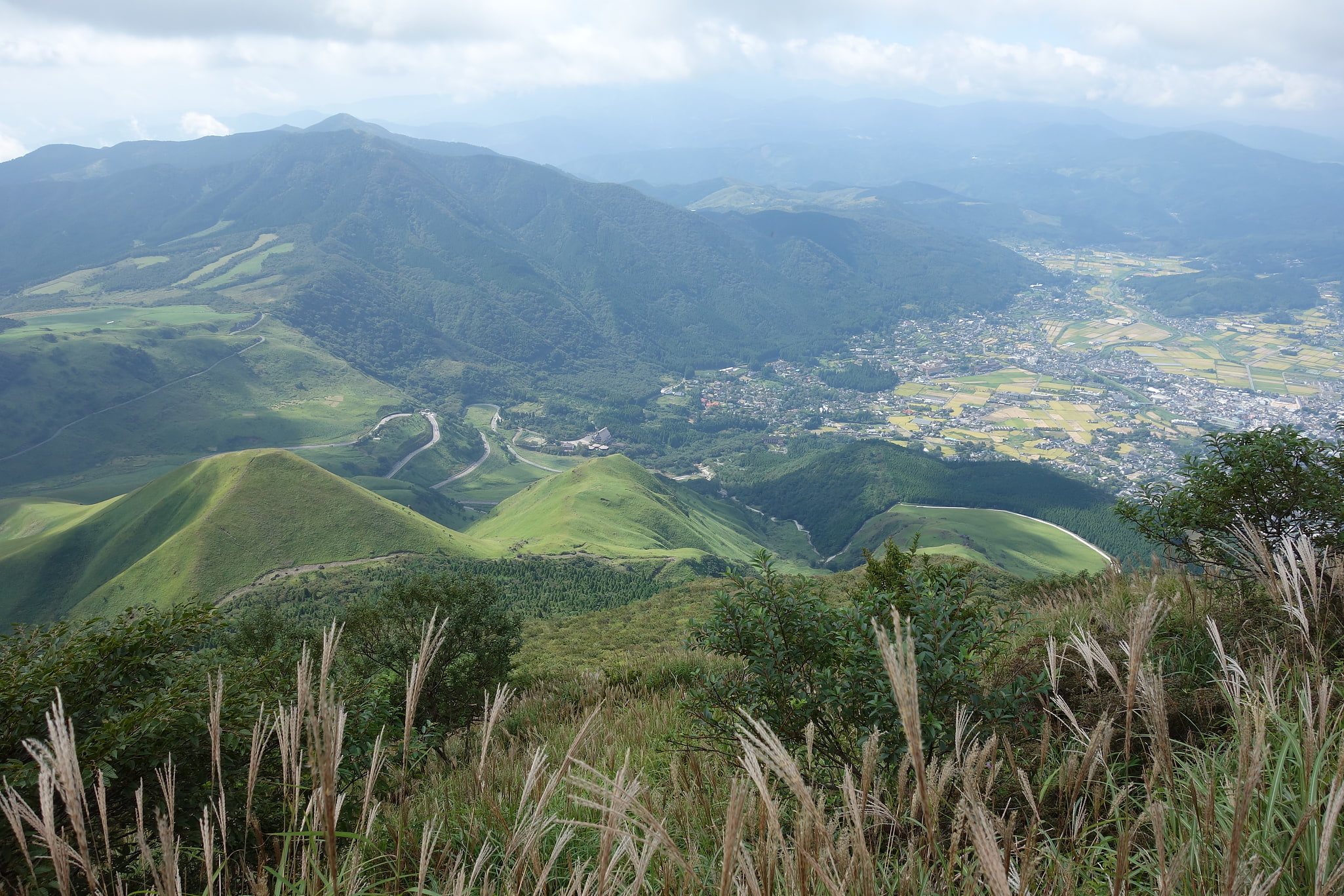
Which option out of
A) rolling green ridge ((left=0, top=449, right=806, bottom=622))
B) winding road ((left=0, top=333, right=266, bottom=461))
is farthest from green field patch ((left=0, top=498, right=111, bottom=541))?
winding road ((left=0, top=333, right=266, bottom=461))

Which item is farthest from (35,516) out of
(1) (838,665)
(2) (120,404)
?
(1) (838,665)

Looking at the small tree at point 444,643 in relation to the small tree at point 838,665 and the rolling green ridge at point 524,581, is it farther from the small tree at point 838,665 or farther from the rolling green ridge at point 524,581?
the rolling green ridge at point 524,581

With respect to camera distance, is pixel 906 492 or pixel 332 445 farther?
pixel 332 445

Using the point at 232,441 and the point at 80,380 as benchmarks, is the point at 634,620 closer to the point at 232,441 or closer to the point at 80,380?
the point at 232,441

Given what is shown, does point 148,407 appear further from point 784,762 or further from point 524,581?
point 784,762

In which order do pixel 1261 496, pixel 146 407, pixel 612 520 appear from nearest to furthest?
pixel 1261 496, pixel 612 520, pixel 146 407

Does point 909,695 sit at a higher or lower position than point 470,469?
higher

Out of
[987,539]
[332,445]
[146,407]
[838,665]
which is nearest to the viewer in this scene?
[838,665]

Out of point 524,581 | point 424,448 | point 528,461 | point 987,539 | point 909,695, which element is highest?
point 909,695
